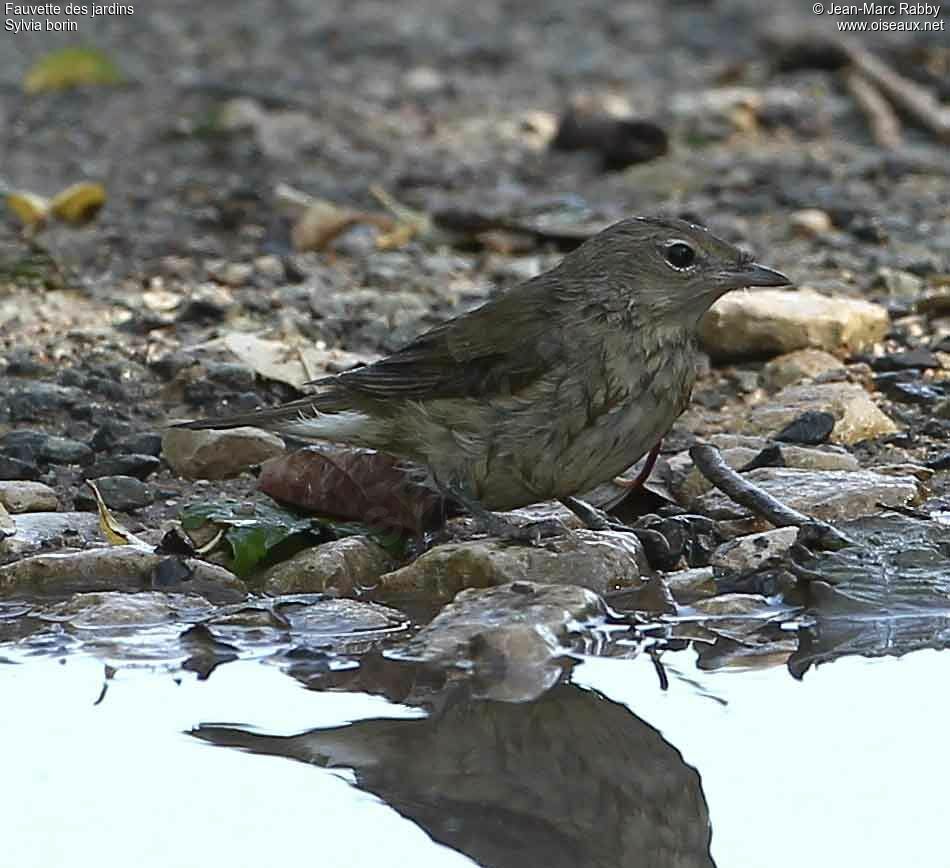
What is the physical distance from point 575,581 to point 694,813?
144 centimetres

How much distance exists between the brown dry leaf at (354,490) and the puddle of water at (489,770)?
3.17 feet

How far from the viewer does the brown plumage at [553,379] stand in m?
A: 5.27

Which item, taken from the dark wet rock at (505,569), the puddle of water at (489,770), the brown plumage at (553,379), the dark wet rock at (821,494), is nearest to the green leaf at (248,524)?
the brown plumage at (553,379)

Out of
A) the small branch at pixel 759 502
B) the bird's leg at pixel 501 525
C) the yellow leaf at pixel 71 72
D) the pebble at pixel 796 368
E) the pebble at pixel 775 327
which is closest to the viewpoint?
the small branch at pixel 759 502

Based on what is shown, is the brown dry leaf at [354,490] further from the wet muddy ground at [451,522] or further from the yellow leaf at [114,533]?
the yellow leaf at [114,533]

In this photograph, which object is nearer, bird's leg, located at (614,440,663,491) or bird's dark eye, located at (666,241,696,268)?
bird's dark eye, located at (666,241,696,268)

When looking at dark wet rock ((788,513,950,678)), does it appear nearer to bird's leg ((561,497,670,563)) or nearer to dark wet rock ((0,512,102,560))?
bird's leg ((561,497,670,563))

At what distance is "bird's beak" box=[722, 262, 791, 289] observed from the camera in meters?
5.48

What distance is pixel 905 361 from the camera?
7047mm

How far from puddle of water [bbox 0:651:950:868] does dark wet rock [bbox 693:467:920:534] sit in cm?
92

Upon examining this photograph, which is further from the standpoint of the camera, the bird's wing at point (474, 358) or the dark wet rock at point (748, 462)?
the dark wet rock at point (748, 462)

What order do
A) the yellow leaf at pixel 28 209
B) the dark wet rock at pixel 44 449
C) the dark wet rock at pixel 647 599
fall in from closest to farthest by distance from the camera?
the dark wet rock at pixel 647 599
the dark wet rock at pixel 44 449
the yellow leaf at pixel 28 209

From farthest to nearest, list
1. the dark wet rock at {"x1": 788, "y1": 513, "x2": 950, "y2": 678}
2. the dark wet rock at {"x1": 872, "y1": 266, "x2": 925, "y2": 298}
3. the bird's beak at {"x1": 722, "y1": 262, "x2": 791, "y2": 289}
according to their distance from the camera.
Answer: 1. the dark wet rock at {"x1": 872, "y1": 266, "x2": 925, "y2": 298}
2. the bird's beak at {"x1": 722, "y1": 262, "x2": 791, "y2": 289}
3. the dark wet rock at {"x1": 788, "y1": 513, "x2": 950, "y2": 678}

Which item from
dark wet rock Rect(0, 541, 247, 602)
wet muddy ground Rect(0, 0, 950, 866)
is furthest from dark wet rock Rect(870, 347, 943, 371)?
dark wet rock Rect(0, 541, 247, 602)
